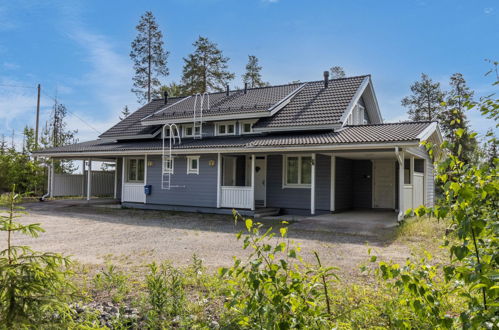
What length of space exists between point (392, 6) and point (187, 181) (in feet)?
32.9

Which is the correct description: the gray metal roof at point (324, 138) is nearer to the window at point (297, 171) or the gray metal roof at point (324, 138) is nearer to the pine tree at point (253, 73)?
the window at point (297, 171)

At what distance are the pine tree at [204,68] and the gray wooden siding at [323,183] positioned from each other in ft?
65.8

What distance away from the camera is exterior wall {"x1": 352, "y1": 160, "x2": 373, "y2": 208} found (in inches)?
606

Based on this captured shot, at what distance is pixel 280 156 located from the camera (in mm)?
14297

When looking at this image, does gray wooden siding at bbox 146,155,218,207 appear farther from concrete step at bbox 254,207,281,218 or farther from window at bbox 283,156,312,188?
window at bbox 283,156,312,188

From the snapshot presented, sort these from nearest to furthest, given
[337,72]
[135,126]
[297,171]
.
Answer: [297,171], [135,126], [337,72]

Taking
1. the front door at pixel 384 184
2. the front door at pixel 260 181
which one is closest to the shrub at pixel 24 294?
the front door at pixel 260 181

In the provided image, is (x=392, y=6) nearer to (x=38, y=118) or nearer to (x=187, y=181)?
(x=187, y=181)

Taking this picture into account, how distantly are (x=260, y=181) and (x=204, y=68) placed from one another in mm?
19197

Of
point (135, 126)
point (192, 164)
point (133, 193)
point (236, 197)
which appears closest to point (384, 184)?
point (236, 197)

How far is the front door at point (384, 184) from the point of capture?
1493 cm

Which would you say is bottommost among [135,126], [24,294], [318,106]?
[24,294]

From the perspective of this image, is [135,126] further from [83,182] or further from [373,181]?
[373,181]

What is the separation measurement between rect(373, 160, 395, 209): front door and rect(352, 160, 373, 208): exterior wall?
0.24 metres
